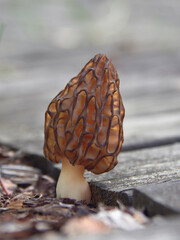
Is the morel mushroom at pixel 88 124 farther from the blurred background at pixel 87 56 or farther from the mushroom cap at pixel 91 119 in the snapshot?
the blurred background at pixel 87 56

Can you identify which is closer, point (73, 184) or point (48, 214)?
point (48, 214)

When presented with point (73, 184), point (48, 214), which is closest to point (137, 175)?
point (73, 184)

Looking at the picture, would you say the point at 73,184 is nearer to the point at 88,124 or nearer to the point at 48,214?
the point at 88,124

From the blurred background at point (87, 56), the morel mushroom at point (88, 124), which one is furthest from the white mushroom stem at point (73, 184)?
the blurred background at point (87, 56)

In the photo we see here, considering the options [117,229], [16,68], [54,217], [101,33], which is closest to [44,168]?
[54,217]

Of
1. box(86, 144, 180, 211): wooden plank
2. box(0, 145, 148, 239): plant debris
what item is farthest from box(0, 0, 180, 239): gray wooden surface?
box(0, 145, 148, 239): plant debris

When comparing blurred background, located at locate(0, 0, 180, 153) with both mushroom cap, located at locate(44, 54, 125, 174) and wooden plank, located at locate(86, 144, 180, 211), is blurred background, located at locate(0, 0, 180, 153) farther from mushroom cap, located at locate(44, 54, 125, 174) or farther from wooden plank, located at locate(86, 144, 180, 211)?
mushroom cap, located at locate(44, 54, 125, 174)

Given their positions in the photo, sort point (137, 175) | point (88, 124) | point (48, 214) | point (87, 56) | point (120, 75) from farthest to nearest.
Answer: point (87, 56), point (120, 75), point (137, 175), point (88, 124), point (48, 214)
